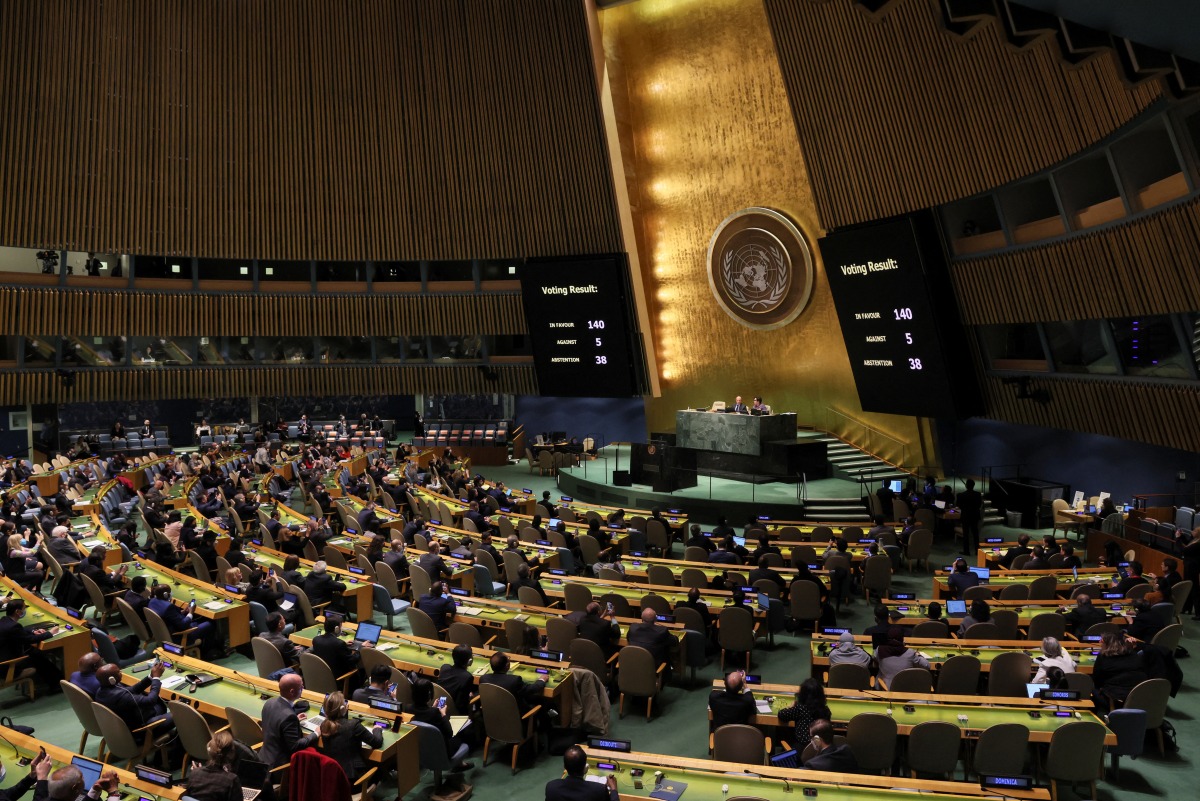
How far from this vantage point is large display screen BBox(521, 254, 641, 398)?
80.8 feet

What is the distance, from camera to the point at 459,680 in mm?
7980

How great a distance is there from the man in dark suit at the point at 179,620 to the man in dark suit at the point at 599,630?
14.8 ft

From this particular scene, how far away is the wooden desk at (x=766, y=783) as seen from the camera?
5695mm

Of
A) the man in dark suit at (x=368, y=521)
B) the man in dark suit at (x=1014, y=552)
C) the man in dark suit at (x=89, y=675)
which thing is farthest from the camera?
the man in dark suit at (x=368, y=521)

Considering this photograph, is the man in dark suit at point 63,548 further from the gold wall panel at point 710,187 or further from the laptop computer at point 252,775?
the gold wall panel at point 710,187

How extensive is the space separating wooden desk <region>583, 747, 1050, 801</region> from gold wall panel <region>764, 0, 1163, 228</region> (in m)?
9.78

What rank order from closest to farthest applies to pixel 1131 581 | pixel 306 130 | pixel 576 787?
pixel 576 787, pixel 1131 581, pixel 306 130

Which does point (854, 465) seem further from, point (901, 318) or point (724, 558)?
point (724, 558)

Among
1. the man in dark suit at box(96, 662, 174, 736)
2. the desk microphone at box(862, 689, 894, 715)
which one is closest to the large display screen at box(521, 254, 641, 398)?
the desk microphone at box(862, 689, 894, 715)

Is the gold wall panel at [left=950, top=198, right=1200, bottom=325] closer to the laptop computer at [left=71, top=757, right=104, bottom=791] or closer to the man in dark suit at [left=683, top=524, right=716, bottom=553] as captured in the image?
the man in dark suit at [left=683, top=524, right=716, bottom=553]

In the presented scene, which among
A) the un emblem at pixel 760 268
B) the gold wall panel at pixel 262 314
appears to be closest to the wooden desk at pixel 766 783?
the un emblem at pixel 760 268

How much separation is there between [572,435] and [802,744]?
80.2ft

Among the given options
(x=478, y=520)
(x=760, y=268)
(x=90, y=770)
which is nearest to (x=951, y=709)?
(x=90, y=770)

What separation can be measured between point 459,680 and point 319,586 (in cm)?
400
